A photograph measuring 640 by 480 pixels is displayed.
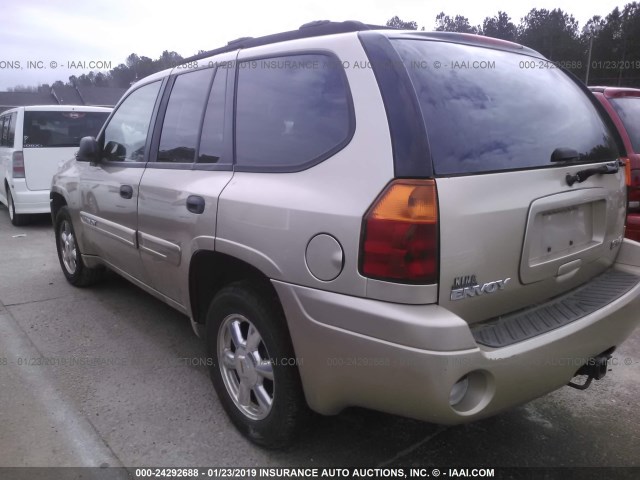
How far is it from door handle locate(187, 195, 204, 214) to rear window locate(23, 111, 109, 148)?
6.32 metres

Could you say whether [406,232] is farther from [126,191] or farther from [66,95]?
[66,95]

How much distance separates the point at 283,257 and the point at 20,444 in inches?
66.6

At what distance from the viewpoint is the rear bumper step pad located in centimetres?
192

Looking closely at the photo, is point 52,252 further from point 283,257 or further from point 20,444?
point 283,257

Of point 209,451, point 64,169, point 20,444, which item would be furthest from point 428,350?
point 64,169

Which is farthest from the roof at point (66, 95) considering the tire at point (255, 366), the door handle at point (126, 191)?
the tire at point (255, 366)

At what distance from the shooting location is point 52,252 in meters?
6.40

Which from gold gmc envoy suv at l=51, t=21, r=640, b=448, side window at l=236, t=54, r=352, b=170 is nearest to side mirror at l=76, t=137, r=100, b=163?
gold gmc envoy suv at l=51, t=21, r=640, b=448

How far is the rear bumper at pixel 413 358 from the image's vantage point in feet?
5.68

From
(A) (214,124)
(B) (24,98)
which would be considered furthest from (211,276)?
(B) (24,98)

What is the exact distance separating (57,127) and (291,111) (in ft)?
22.9

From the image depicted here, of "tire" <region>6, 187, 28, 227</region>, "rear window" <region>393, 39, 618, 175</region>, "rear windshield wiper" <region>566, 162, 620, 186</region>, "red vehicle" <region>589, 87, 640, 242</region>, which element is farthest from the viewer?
"tire" <region>6, 187, 28, 227</region>

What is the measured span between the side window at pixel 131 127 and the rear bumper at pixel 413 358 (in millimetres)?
1861

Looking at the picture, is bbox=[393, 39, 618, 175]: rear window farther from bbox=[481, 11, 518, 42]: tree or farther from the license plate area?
bbox=[481, 11, 518, 42]: tree
